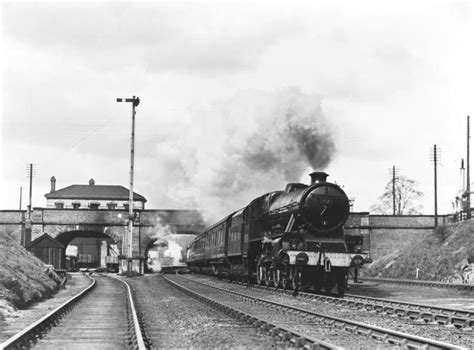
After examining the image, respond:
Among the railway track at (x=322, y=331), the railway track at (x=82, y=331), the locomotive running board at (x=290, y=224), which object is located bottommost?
the railway track at (x=82, y=331)

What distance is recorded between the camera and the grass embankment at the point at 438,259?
3629cm

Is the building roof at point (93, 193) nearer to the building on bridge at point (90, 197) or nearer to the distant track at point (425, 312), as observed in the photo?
the building on bridge at point (90, 197)

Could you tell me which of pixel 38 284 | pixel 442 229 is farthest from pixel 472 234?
pixel 38 284

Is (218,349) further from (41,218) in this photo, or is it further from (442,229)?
(41,218)

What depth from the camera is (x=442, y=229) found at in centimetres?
4641

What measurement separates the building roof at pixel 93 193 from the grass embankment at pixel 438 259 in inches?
2371

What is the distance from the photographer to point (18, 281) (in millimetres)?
17812

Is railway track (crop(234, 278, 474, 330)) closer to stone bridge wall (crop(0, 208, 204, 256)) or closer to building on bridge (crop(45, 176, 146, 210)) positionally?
stone bridge wall (crop(0, 208, 204, 256))

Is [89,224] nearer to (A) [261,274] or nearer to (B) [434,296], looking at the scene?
(A) [261,274]

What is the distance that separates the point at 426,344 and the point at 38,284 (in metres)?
15.1

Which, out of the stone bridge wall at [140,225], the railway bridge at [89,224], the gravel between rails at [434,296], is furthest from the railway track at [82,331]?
the railway bridge at [89,224]

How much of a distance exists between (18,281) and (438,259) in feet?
91.8

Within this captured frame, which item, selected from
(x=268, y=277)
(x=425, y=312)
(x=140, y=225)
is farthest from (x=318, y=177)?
(x=140, y=225)

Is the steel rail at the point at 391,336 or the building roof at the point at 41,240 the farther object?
the building roof at the point at 41,240
